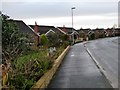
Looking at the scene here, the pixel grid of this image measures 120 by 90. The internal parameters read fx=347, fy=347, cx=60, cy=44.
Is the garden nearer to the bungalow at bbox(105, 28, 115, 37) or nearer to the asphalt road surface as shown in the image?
the asphalt road surface

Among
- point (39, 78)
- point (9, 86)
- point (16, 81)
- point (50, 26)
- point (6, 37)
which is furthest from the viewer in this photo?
point (50, 26)

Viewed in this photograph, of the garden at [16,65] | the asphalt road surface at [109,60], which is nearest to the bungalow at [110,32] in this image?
the asphalt road surface at [109,60]

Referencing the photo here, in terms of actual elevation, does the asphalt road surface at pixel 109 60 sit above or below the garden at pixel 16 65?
below

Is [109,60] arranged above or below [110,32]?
below

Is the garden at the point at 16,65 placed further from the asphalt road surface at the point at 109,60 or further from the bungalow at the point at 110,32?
the bungalow at the point at 110,32

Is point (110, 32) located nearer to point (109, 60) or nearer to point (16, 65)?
point (109, 60)

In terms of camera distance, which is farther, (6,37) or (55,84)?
(6,37)

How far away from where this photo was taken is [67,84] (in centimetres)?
1368

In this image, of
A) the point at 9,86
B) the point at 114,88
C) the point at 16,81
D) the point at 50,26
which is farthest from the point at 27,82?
the point at 50,26

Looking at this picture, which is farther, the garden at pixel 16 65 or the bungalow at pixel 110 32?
the bungalow at pixel 110 32

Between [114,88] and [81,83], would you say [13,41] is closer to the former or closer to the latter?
[81,83]

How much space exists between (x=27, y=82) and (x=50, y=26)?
99057 millimetres

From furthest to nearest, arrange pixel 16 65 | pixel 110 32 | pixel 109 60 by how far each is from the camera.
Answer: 1. pixel 110 32
2. pixel 109 60
3. pixel 16 65

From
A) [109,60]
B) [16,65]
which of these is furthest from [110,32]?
[16,65]
